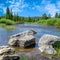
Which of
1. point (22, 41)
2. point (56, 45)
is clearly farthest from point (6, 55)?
point (22, 41)

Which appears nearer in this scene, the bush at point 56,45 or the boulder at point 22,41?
the bush at point 56,45

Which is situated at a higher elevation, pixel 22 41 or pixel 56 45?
pixel 22 41

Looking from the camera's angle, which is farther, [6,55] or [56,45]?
[56,45]

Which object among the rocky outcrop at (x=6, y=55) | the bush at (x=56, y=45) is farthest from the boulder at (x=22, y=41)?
the rocky outcrop at (x=6, y=55)

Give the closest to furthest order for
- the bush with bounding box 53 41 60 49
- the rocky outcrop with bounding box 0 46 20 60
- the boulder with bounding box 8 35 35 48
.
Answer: the rocky outcrop with bounding box 0 46 20 60 → the bush with bounding box 53 41 60 49 → the boulder with bounding box 8 35 35 48

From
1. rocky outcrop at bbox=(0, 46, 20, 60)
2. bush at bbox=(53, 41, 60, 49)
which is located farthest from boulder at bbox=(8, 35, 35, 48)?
rocky outcrop at bbox=(0, 46, 20, 60)

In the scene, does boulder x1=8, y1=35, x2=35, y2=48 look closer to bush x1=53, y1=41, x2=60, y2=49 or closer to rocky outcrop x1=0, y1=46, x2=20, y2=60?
bush x1=53, y1=41, x2=60, y2=49

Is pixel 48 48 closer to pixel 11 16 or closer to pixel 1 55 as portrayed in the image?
pixel 1 55

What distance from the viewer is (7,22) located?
58.4 meters

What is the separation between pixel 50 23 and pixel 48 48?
4439cm

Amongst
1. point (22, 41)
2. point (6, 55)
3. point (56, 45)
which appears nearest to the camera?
point (6, 55)

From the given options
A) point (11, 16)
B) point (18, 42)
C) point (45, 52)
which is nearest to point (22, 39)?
point (18, 42)

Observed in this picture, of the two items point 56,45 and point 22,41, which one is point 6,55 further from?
point 22,41

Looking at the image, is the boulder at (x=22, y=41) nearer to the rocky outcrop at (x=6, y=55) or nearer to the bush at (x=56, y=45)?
the bush at (x=56, y=45)
